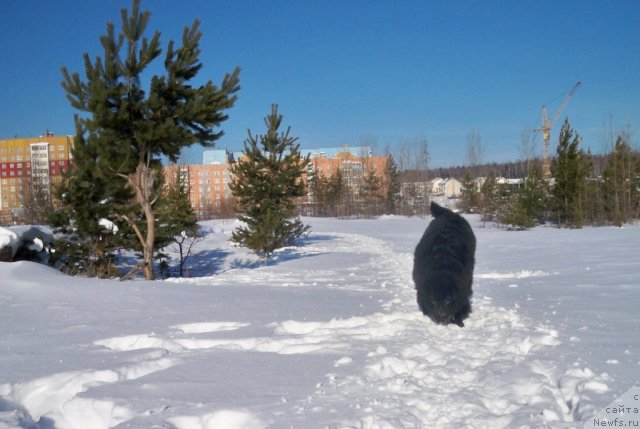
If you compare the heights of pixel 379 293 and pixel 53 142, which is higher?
pixel 53 142

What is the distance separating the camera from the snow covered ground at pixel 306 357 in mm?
3230

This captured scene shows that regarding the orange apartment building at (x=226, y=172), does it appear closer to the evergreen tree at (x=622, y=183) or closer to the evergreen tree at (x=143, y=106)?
the evergreen tree at (x=622, y=183)

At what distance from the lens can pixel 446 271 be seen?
5684mm

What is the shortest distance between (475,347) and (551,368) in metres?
0.92

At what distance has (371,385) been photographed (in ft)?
12.3

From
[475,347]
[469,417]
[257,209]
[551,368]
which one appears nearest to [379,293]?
[475,347]

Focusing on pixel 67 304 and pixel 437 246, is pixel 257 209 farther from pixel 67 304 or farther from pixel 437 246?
A: pixel 437 246

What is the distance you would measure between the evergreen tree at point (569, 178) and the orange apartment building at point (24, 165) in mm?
35441

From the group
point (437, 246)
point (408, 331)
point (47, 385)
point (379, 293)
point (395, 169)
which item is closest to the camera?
point (47, 385)

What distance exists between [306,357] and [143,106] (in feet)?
34.4

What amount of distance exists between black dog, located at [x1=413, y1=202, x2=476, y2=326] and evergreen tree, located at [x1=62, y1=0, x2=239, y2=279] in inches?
344

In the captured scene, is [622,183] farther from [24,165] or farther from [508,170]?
[24,165]

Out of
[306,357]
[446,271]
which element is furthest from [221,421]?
[446,271]

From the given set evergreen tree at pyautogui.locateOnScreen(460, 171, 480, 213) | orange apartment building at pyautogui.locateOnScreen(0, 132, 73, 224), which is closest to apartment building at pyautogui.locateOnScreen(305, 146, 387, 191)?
evergreen tree at pyautogui.locateOnScreen(460, 171, 480, 213)
